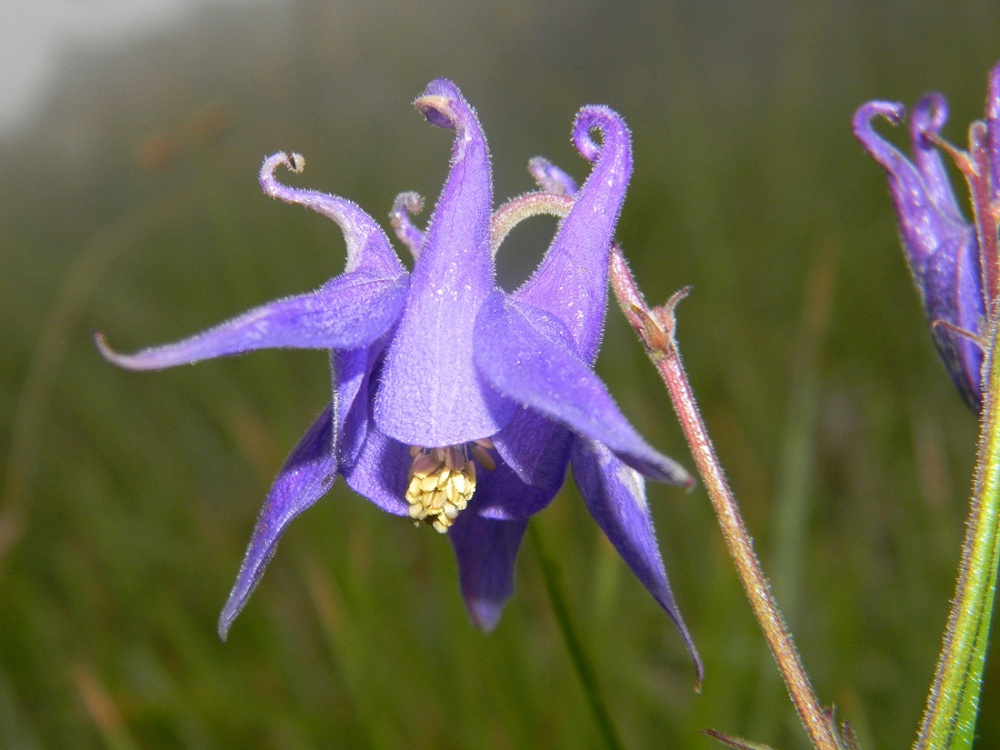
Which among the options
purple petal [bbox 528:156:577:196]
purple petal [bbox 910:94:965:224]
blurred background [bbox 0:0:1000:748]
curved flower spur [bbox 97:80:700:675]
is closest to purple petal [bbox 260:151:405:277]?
curved flower spur [bbox 97:80:700:675]

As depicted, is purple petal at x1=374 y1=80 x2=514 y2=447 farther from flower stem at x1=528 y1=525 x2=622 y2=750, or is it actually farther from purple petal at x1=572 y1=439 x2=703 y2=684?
flower stem at x1=528 y1=525 x2=622 y2=750

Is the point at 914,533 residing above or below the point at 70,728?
above

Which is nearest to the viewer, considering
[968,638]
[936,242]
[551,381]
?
[551,381]

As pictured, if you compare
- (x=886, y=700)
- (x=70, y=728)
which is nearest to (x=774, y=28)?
A: (x=886, y=700)

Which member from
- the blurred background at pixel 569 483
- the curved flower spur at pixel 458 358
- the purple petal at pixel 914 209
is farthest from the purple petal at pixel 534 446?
the blurred background at pixel 569 483

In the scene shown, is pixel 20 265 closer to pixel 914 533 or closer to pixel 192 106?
pixel 192 106

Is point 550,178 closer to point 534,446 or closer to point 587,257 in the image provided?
point 587,257

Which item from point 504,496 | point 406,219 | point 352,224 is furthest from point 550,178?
point 504,496
